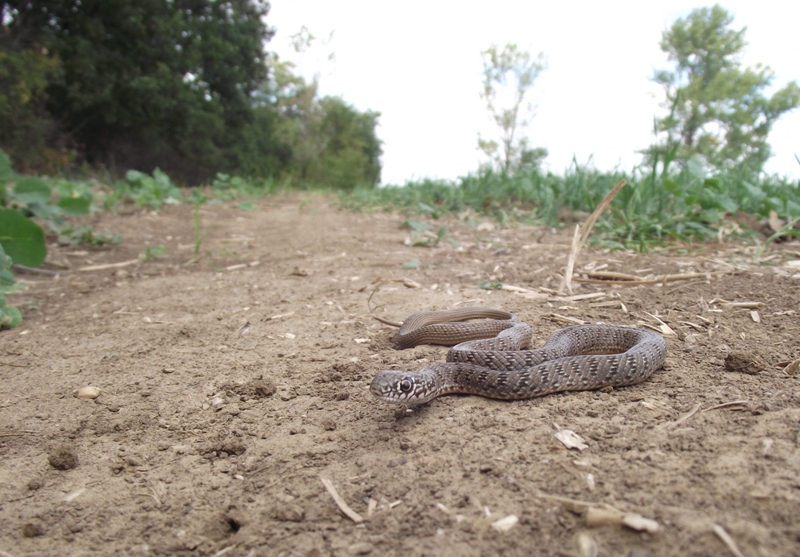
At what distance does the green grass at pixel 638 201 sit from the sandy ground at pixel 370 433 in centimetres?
132

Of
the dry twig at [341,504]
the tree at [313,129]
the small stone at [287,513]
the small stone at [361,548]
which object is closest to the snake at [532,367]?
the dry twig at [341,504]

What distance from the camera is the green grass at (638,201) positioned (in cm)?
584

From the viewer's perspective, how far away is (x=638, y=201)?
20.2ft

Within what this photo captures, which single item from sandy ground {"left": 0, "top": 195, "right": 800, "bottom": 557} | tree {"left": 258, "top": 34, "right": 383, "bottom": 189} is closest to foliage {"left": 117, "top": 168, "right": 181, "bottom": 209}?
sandy ground {"left": 0, "top": 195, "right": 800, "bottom": 557}

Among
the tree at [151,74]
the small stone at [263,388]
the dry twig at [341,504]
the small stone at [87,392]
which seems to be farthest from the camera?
the tree at [151,74]

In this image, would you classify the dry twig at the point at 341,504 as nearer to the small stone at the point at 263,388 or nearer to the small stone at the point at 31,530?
the small stone at the point at 263,388

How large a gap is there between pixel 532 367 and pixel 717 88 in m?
39.4

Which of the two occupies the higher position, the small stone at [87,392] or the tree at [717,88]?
the tree at [717,88]

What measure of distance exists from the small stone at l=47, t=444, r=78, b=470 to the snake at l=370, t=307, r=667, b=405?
1371mm

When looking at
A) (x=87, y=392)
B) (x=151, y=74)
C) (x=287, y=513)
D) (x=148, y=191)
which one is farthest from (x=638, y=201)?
(x=151, y=74)

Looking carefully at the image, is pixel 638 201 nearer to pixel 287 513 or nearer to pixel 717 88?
pixel 287 513

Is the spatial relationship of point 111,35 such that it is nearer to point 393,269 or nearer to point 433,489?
point 393,269

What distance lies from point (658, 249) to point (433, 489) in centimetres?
449

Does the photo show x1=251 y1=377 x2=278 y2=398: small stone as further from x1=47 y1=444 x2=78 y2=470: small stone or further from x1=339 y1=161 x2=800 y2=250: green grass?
x1=339 y1=161 x2=800 y2=250: green grass
